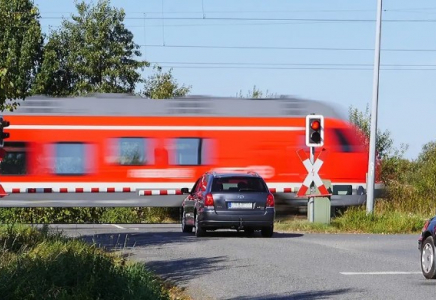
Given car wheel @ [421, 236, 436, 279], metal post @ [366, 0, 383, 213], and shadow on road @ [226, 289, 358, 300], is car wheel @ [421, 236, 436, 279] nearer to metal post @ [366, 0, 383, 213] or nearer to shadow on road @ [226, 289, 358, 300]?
shadow on road @ [226, 289, 358, 300]

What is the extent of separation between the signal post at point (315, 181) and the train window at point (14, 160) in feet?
33.6

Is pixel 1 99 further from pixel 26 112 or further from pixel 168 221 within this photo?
pixel 168 221

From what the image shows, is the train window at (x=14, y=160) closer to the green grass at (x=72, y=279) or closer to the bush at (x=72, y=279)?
the green grass at (x=72, y=279)

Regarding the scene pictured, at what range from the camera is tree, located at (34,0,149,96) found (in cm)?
6731

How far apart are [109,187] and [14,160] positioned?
10.0 ft

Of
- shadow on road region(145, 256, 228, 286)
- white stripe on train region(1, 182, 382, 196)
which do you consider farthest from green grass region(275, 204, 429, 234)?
shadow on road region(145, 256, 228, 286)

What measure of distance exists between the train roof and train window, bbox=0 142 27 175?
133cm

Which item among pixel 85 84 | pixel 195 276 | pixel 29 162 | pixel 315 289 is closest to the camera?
pixel 315 289

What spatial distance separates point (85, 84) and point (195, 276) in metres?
51.6

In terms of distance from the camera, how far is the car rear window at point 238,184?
2462 cm

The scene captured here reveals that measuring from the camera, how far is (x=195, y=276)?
15352 millimetres

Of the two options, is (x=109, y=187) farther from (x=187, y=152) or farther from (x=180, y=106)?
(x=180, y=106)

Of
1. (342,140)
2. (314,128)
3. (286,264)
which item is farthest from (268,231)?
(342,140)

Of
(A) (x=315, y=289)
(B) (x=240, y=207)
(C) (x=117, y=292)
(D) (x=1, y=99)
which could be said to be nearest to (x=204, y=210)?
(B) (x=240, y=207)
